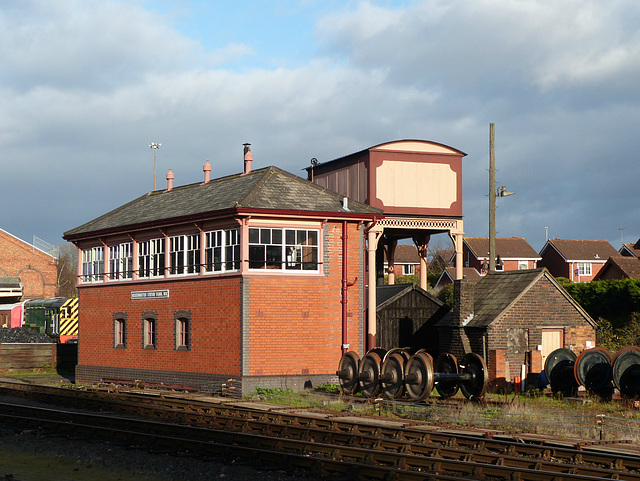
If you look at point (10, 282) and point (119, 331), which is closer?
point (119, 331)

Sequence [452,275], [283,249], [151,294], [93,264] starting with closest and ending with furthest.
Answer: [283,249], [151,294], [93,264], [452,275]

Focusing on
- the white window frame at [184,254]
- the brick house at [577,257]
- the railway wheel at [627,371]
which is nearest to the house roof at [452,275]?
Answer: the brick house at [577,257]

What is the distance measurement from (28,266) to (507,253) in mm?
43368

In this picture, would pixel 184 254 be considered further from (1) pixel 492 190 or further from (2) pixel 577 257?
(2) pixel 577 257

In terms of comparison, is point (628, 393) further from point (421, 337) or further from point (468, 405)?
point (421, 337)

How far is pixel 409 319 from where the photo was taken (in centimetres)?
2939

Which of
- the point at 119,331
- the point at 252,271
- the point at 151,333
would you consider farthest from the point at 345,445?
the point at 119,331

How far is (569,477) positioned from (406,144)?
21.1m

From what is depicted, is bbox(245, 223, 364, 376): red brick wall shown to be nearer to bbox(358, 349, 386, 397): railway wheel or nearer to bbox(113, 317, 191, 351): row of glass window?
bbox(358, 349, 386, 397): railway wheel

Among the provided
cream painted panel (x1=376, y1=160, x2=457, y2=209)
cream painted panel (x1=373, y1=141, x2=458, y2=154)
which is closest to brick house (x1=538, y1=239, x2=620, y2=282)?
cream painted panel (x1=376, y1=160, x2=457, y2=209)

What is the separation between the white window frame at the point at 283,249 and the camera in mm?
24062

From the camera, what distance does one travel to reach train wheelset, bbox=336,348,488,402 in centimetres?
2020

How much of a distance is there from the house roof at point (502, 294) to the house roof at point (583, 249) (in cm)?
4959

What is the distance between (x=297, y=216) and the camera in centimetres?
2436
